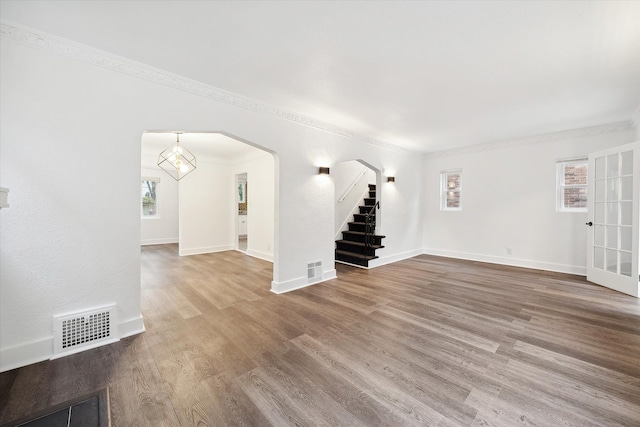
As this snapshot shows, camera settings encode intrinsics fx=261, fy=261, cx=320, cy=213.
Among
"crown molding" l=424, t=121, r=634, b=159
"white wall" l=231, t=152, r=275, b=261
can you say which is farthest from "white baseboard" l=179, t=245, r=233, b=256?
"crown molding" l=424, t=121, r=634, b=159

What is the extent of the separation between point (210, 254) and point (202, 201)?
1512 mm

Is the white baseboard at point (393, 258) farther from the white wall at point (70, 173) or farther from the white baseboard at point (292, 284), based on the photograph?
the white wall at point (70, 173)

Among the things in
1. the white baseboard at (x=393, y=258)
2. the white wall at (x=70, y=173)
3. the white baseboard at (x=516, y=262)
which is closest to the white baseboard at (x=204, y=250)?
the white baseboard at (x=393, y=258)

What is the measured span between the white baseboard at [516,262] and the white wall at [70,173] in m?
5.99

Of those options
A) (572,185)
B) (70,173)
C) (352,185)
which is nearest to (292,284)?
(70,173)

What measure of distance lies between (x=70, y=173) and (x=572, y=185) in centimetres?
760

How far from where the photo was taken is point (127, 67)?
8.38ft

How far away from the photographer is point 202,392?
1812 mm

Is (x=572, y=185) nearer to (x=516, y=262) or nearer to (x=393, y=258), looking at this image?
(x=516, y=262)

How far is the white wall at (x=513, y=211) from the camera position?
16.3ft

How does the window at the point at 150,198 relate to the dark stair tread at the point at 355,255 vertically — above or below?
above

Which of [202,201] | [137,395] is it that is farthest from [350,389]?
[202,201]

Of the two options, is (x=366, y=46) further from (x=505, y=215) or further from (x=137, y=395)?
(x=505, y=215)

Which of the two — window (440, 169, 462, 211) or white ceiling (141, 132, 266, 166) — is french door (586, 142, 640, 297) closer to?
window (440, 169, 462, 211)
